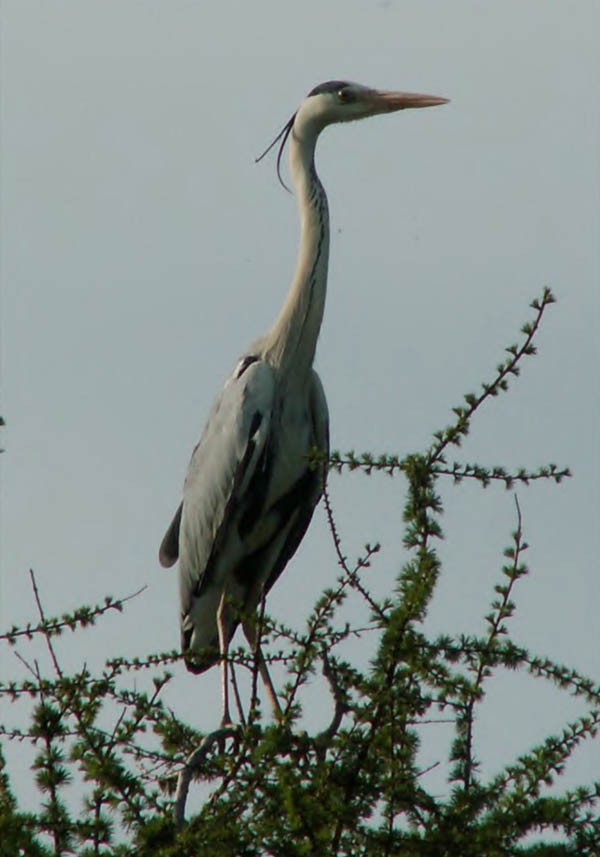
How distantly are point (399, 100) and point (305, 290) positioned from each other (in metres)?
0.86

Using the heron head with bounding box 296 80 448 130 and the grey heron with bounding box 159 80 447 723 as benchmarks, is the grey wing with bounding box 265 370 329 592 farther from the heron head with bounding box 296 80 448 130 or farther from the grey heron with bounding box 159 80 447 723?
the heron head with bounding box 296 80 448 130

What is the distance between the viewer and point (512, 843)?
330 cm

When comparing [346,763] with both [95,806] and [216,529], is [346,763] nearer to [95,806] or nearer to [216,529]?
[95,806]

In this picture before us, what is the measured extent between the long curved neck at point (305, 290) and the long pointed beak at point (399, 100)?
1.45ft

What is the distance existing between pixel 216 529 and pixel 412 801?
2.36m

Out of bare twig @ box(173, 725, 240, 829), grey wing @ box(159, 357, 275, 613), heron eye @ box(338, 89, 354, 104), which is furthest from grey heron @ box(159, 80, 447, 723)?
bare twig @ box(173, 725, 240, 829)

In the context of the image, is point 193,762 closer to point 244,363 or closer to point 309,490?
point 309,490

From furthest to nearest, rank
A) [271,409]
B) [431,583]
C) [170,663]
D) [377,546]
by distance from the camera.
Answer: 1. [271,409]
2. [170,663]
3. [377,546]
4. [431,583]

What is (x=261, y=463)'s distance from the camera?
5512 mm

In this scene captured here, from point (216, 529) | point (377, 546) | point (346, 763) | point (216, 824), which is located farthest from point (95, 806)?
point (216, 529)

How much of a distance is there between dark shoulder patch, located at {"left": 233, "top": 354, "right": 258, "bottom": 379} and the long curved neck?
0.05m

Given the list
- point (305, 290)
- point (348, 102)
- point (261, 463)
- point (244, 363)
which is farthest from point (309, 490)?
point (348, 102)

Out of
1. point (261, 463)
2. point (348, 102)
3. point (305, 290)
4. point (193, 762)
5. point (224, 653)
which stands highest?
point (348, 102)

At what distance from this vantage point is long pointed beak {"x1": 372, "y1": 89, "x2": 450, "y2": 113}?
6.11 meters
